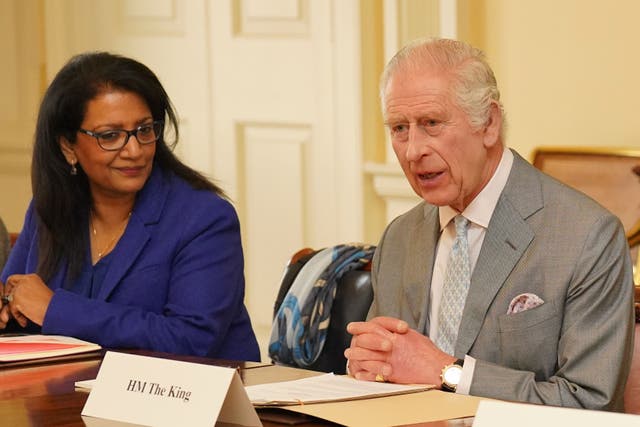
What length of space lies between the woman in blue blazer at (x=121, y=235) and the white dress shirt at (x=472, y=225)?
0.56 m

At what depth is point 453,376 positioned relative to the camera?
2305 millimetres

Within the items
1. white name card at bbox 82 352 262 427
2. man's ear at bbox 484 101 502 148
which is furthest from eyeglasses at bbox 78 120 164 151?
white name card at bbox 82 352 262 427

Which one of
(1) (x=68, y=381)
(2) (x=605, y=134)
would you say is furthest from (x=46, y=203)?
(2) (x=605, y=134)

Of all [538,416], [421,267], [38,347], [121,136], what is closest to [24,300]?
[38,347]

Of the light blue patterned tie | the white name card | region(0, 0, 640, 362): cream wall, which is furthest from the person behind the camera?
region(0, 0, 640, 362): cream wall

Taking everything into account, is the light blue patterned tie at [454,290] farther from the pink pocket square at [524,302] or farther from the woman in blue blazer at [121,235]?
the woman in blue blazer at [121,235]

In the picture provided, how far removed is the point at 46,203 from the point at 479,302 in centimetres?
125


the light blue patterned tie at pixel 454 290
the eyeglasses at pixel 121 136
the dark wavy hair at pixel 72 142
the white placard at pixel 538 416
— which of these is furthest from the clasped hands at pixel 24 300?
the white placard at pixel 538 416

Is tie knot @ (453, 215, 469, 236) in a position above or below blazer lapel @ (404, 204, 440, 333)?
above

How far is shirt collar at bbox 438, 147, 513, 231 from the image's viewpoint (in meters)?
2.54

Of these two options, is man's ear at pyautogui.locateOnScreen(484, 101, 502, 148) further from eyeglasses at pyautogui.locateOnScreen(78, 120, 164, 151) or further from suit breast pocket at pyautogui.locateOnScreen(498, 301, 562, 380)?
eyeglasses at pyautogui.locateOnScreen(78, 120, 164, 151)

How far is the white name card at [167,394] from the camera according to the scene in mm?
1906

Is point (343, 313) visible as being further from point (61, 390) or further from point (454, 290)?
point (61, 390)

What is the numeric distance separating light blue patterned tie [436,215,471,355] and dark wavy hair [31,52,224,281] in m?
0.76
